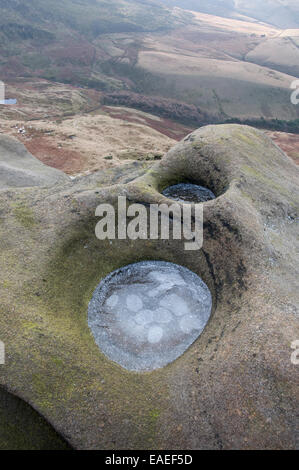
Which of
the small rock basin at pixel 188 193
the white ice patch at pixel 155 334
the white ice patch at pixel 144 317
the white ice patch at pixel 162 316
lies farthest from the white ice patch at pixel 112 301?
the small rock basin at pixel 188 193

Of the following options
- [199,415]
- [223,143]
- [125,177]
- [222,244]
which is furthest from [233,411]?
[223,143]

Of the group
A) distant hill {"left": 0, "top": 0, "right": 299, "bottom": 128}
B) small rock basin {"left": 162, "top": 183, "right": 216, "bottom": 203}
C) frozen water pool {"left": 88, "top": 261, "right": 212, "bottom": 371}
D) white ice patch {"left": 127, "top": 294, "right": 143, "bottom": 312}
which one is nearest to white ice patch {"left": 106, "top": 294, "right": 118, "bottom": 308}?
frozen water pool {"left": 88, "top": 261, "right": 212, "bottom": 371}

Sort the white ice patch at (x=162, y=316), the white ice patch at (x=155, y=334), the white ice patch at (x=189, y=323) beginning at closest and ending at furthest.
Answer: the white ice patch at (x=155, y=334) → the white ice patch at (x=189, y=323) → the white ice patch at (x=162, y=316)

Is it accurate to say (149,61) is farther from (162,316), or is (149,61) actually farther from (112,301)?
(162,316)

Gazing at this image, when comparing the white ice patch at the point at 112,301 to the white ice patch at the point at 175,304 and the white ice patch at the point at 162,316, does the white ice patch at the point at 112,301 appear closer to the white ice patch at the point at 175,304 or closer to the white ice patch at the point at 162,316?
the white ice patch at the point at 162,316

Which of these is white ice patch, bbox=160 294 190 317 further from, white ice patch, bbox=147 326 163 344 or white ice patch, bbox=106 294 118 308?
white ice patch, bbox=106 294 118 308

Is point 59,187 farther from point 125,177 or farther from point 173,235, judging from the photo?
point 173,235
